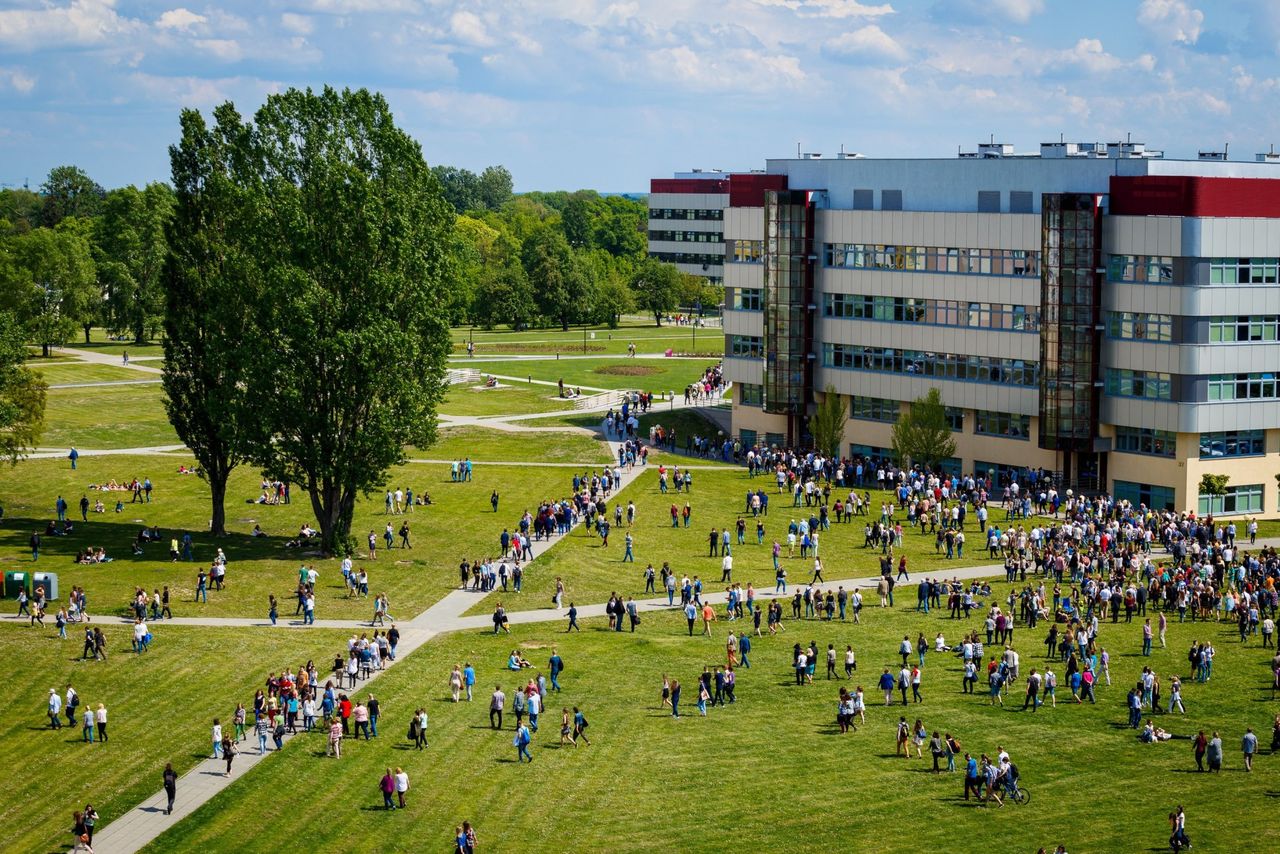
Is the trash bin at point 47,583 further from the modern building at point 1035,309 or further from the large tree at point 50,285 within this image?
the large tree at point 50,285

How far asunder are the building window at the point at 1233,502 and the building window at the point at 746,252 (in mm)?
34498

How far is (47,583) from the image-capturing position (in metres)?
66.1

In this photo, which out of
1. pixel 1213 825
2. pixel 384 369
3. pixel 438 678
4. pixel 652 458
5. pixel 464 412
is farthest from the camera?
pixel 464 412

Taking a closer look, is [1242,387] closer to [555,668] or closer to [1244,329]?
[1244,329]

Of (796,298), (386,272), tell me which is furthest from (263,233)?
(796,298)

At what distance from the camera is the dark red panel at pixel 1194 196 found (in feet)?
290

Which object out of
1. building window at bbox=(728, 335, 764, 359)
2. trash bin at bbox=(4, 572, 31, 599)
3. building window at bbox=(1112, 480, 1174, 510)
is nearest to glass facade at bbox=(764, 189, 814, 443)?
building window at bbox=(728, 335, 764, 359)

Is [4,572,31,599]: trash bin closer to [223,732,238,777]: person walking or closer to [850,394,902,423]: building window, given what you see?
[223,732,238,777]: person walking

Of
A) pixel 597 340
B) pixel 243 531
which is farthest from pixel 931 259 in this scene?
pixel 597 340

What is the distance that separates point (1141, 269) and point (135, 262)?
350 ft

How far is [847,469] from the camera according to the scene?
94.0m

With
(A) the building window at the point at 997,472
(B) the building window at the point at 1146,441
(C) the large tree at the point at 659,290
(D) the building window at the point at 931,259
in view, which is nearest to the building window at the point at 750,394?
(D) the building window at the point at 931,259

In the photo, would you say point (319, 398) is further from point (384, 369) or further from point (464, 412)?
point (464, 412)

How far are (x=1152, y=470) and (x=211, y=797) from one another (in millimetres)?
61243
